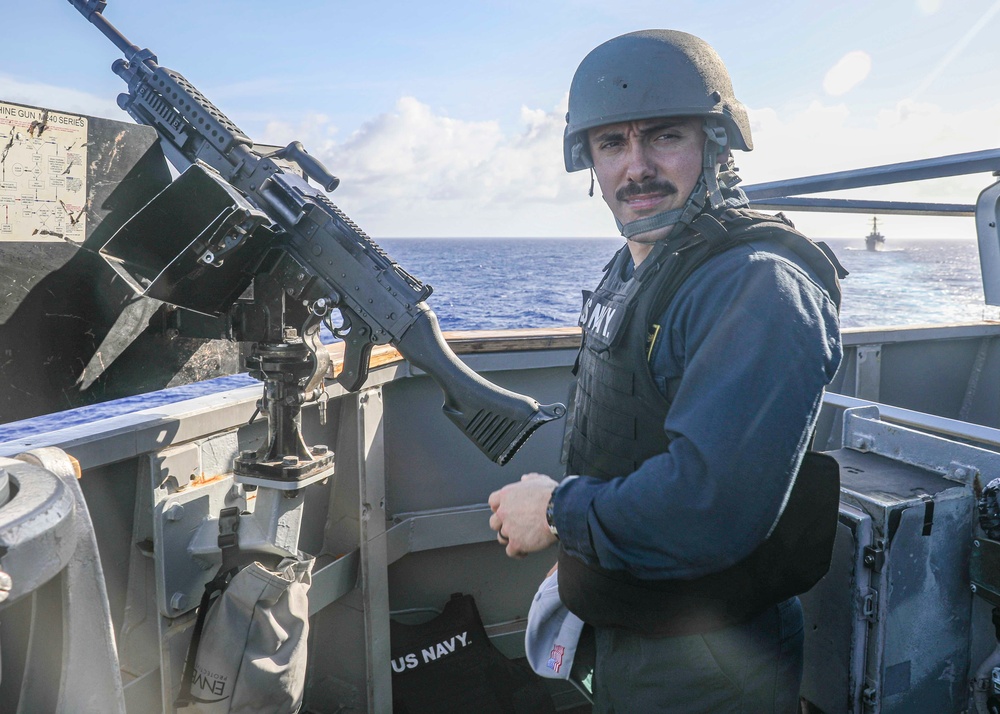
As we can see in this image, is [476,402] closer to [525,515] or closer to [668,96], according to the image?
[525,515]

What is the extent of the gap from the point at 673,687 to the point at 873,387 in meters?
3.56

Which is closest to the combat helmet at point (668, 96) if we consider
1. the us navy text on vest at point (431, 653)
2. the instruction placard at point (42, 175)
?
the instruction placard at point (42, 175)

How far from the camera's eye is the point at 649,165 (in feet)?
5.09

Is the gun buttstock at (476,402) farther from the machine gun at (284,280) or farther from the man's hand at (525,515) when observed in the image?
the man's hand at (525,515)

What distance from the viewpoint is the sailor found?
1108mm

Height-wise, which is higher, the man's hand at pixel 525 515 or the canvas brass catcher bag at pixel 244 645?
the man's hand at pixel 525 515

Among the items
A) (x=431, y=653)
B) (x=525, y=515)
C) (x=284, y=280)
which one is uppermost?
(x=284, y=280)

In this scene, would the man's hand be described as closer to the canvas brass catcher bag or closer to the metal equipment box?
the canvas brass catcher bag

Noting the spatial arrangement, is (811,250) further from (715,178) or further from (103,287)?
(103,287)

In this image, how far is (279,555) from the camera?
2000 millimetres

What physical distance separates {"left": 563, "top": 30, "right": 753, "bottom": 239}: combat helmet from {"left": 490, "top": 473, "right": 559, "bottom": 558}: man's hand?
0.58 metres

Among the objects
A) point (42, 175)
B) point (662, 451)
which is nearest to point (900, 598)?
point (662, 451)

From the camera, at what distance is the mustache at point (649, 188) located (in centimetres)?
153

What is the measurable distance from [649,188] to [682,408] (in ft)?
1.92
